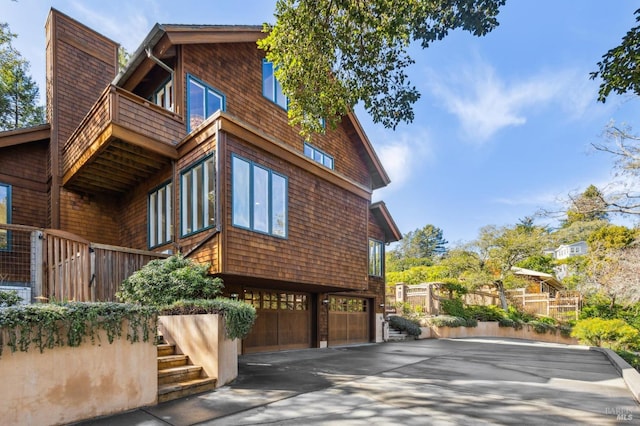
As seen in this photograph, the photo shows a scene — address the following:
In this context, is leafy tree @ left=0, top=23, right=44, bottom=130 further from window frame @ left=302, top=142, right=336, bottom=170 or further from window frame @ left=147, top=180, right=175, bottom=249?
window frame @ left=302, top=142, right=336, bottom=170

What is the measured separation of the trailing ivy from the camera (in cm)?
382

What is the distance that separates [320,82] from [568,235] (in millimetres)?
19094

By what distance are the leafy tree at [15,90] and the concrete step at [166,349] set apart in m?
16.9

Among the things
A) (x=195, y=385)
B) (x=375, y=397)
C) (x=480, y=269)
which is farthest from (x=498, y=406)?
(x=480, y=269)

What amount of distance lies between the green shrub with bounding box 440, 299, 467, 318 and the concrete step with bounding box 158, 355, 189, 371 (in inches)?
636

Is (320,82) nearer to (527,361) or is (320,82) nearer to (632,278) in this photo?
(527,361)

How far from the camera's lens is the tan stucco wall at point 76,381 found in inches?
147

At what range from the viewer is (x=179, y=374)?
5.56 m

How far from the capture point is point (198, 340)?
6.02 meters

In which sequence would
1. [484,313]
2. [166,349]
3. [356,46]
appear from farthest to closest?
[484,313], [356,46], [166,349]

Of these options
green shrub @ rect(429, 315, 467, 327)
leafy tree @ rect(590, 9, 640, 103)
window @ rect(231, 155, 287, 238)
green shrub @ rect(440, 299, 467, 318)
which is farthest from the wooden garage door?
leafy tree @ rect(590, 9, 640, 103)

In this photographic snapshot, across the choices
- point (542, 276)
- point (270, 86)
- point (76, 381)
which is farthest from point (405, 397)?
point (542, 276)

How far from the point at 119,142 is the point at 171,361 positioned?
492cm

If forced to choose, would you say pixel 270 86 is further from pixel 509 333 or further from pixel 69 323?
pixel 509 333
